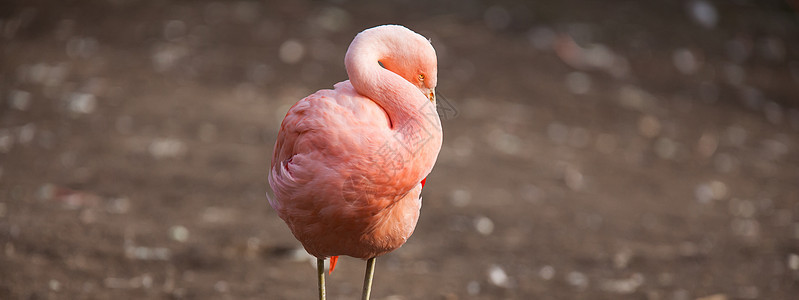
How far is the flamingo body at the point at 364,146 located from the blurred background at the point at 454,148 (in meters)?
0.27

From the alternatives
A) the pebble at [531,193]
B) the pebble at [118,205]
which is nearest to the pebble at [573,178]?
the pebble at [531,193]

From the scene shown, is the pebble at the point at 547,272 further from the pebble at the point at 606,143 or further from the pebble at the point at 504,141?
the pebble at the point at 606,143

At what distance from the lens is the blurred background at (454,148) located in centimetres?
412

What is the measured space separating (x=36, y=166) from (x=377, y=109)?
12.2 feet

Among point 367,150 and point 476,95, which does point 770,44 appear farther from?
point 367,150

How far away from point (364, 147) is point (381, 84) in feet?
0.76

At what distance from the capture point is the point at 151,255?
4.07m

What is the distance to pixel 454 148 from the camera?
6430mm

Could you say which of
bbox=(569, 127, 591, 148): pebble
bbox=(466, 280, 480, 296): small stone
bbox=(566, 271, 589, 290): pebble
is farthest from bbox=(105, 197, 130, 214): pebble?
bbox=(569, 127, 591, 148): pebble

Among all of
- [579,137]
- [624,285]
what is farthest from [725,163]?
[624,285]

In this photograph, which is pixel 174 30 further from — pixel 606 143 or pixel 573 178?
pixel 606 143

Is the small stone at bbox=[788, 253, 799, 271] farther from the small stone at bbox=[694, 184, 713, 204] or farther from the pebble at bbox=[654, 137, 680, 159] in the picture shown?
the pebble at bbox=[654, 137, 680, 159]

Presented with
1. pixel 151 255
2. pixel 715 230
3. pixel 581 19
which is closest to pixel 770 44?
pixel 581 19

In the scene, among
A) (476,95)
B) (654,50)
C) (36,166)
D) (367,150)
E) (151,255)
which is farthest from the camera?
(654,50)
